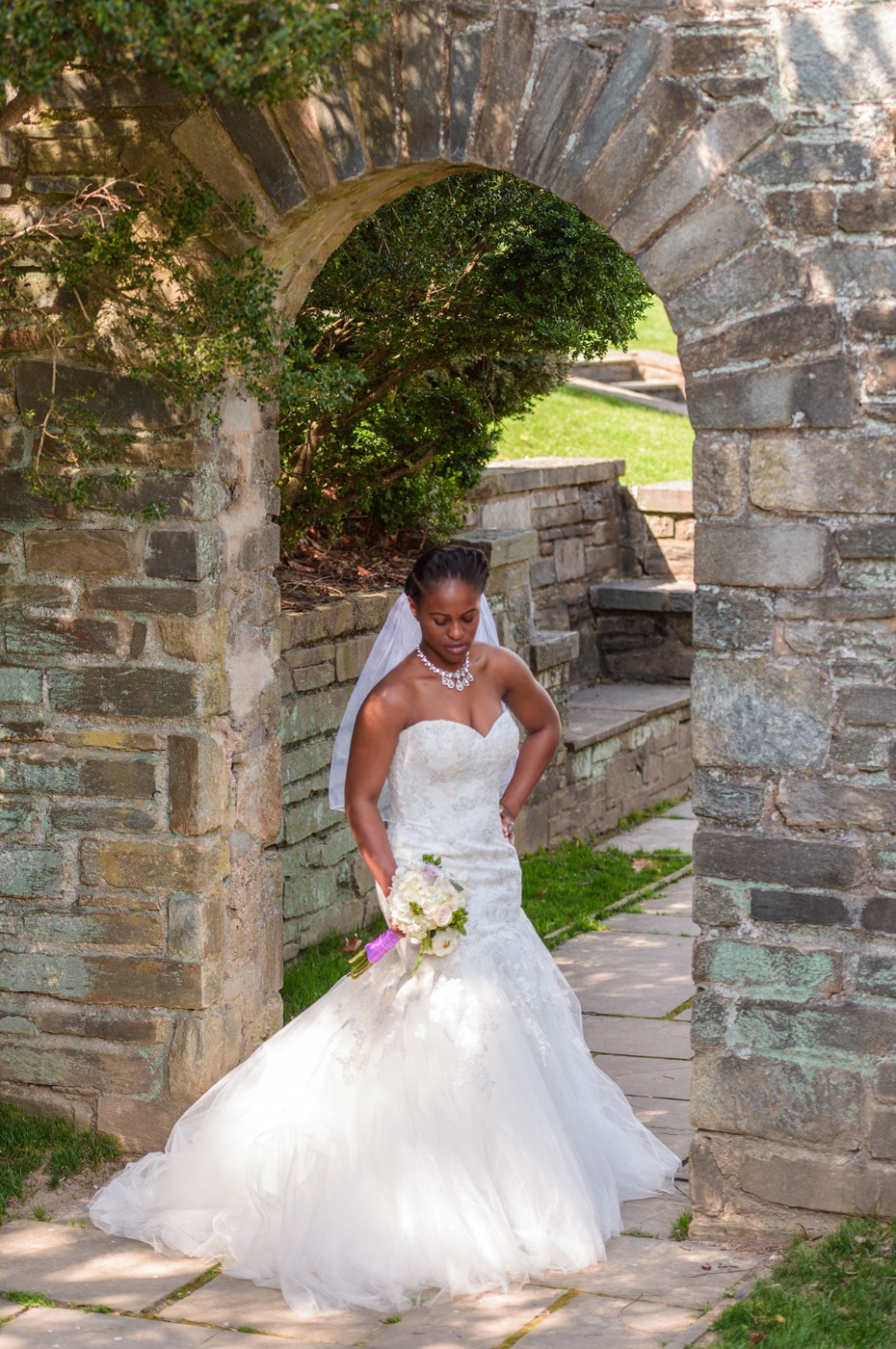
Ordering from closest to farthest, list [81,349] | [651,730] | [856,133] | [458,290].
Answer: [856,133], [81,349], [458,290], [651,730]

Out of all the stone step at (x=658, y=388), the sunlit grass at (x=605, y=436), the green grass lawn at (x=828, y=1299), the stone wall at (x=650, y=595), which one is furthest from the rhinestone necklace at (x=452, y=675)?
the stone step at (x=658, y=388)

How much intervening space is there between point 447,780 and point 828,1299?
1.77 metres

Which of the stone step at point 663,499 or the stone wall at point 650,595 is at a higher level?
the stone step at point 663,499

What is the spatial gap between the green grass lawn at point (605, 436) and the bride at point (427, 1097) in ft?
29.8

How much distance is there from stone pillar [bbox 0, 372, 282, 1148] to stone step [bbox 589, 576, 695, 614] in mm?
6833

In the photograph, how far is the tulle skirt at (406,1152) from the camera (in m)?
4.46

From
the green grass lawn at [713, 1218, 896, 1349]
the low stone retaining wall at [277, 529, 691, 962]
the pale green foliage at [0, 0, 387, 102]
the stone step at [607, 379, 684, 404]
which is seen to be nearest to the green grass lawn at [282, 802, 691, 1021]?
the low stone retaining wall at [277, 529, 691, 962]

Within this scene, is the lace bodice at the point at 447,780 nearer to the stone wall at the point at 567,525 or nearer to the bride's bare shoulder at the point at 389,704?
the bride's bare shoulder at the point at 389,704

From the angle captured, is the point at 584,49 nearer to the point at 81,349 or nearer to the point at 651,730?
the point at 81,349

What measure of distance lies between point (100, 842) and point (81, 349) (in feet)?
5.14

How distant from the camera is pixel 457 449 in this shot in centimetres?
859

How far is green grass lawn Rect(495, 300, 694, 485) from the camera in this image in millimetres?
14953

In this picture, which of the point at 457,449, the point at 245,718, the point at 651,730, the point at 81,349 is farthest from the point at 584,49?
the point at 651,730

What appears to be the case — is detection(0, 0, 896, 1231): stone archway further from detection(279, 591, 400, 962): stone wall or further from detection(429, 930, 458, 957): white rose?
detection(279, 591, 400, 962): stone wall
